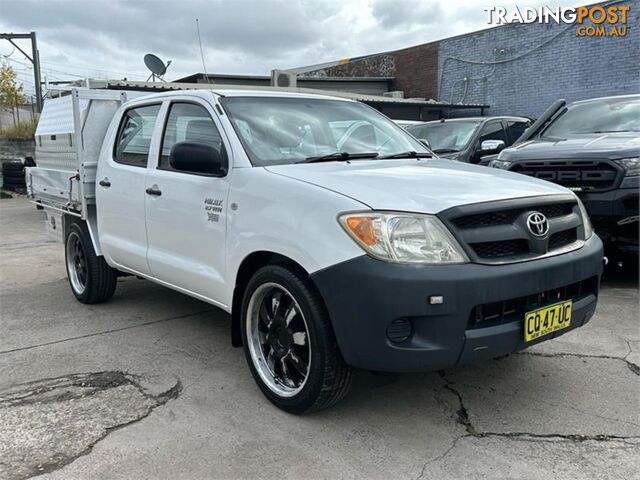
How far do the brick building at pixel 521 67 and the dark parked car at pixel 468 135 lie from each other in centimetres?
Answer: 626

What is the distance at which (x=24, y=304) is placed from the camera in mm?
5699

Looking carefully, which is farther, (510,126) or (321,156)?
(510,126)

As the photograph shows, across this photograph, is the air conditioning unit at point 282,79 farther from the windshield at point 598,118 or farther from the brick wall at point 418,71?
the windshield at point 598,118

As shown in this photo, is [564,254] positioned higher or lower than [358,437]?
higher

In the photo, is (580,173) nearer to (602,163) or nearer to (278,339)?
(602,163)

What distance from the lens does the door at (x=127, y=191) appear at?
4488 mm

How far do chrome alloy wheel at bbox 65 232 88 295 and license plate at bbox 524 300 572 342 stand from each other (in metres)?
4.22

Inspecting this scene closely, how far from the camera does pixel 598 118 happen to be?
257 inches

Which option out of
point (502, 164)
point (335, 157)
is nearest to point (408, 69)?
point (502, 164)

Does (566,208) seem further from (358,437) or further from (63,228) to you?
(63,228)

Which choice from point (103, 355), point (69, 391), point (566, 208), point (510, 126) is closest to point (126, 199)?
point (103, 355)

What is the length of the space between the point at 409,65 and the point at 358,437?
63.7 ft

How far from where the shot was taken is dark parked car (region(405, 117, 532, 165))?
8086mm

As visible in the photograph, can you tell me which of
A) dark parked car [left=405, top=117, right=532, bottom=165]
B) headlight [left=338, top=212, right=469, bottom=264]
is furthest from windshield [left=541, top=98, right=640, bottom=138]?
headlight [left=338, top=212, right=469, bottom=264]
